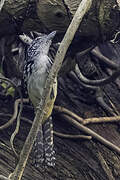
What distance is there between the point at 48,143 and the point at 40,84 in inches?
15.2

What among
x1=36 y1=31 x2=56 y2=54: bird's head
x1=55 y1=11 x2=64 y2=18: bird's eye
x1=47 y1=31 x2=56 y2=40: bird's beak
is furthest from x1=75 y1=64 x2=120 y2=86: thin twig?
x1=55 y1=11 x2=64 y2=18: bird's eye

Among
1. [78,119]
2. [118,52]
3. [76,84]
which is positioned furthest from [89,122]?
[118,52]

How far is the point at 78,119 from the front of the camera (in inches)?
116

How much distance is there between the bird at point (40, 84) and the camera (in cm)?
290

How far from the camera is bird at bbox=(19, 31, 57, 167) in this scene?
290 centimetres

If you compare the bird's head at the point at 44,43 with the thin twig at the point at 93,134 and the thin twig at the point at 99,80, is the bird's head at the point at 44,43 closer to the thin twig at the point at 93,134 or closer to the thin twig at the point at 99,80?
the thin twig at the point at 99,80

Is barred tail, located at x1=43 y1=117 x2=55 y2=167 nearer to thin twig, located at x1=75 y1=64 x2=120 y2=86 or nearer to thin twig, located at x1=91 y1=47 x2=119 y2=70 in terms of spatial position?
thin twig, located at x1=75 y1=64 x2=120 y2=86

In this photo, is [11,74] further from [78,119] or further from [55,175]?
[55,175]

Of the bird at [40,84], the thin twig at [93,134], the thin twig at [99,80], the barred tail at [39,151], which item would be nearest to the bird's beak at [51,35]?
the bird at [40,84]

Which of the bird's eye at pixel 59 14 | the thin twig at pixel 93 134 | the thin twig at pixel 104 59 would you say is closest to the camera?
the bird's eye at pixel 59 14

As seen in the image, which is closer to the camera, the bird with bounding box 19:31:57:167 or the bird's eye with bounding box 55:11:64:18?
the bird's eye with bounding box 55:11:64:18

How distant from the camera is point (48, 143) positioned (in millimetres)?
2957

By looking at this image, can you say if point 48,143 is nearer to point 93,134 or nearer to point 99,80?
point 93,134

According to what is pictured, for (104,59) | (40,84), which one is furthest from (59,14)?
(104,59)
